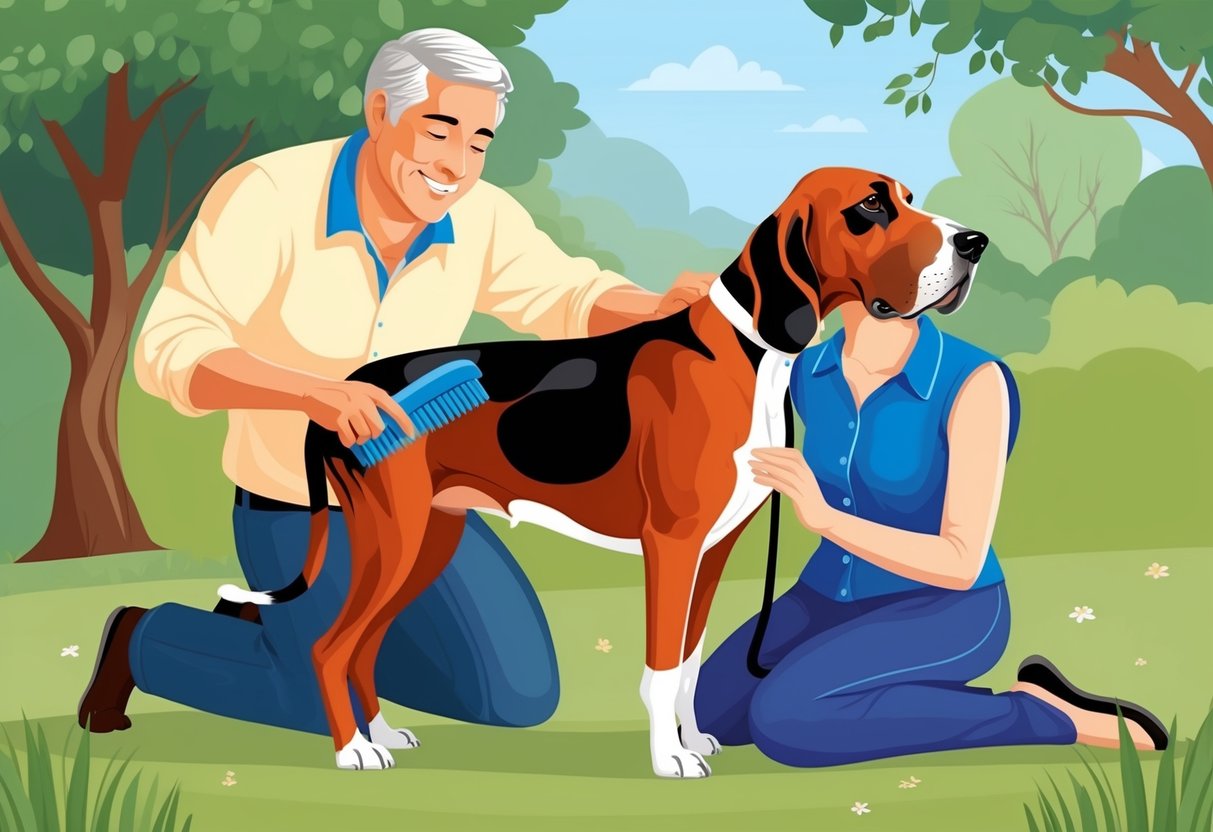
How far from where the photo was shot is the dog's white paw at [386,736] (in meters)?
4.91

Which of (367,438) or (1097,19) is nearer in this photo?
(367,438)

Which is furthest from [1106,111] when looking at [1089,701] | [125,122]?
[125,122]

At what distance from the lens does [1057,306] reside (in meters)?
5.94

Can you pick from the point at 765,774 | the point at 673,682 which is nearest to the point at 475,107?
the point at 673,682

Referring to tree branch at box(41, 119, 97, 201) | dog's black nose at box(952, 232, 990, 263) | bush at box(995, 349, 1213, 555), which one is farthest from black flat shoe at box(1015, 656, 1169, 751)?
tree branch at box(41, 119, 97, 201)

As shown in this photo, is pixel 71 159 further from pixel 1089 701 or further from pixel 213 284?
pixel 1089 701

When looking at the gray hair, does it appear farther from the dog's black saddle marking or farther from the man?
the dog's black saddle marking

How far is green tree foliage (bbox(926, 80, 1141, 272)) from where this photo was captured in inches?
220

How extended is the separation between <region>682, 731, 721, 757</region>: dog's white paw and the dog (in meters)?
0.02

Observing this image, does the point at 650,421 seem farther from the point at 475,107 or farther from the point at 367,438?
the point at 475,107

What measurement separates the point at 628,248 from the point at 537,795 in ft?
6.43

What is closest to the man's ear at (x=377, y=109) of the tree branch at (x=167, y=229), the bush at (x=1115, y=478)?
the tree branch at (x=167, y=229)

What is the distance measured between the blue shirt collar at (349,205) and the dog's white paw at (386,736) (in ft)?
4.85

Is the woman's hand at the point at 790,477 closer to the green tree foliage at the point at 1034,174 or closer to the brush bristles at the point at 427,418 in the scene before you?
the brush bristles at the point at 427,418
